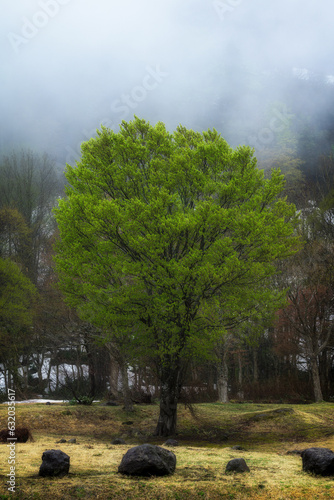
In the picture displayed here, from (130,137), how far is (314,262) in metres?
12.5

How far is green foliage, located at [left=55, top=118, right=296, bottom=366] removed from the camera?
8.94 metres

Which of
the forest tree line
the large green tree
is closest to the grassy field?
the forest tree line

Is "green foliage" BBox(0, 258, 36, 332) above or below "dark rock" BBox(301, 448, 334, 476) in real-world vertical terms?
above

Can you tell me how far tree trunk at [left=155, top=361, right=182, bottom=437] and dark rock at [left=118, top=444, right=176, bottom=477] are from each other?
4.97 m

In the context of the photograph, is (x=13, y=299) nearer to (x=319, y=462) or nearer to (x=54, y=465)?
(x=54, y=465)

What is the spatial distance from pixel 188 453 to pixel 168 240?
4741 millimetres

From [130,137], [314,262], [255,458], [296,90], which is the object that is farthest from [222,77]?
[255,458]

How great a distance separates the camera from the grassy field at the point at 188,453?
166 inches

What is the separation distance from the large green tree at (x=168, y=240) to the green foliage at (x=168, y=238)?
0.10ft

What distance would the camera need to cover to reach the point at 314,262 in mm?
18797

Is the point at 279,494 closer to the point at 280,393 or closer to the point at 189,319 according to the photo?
the point at 189,319

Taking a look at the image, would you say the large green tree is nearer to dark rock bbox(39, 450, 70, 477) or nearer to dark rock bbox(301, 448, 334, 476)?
dark rock bbox(301, 448, 334, 476)

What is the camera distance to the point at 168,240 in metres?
9.37

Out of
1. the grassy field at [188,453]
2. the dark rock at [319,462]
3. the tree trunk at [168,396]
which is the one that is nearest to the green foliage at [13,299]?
the grassy field at [188,453]
